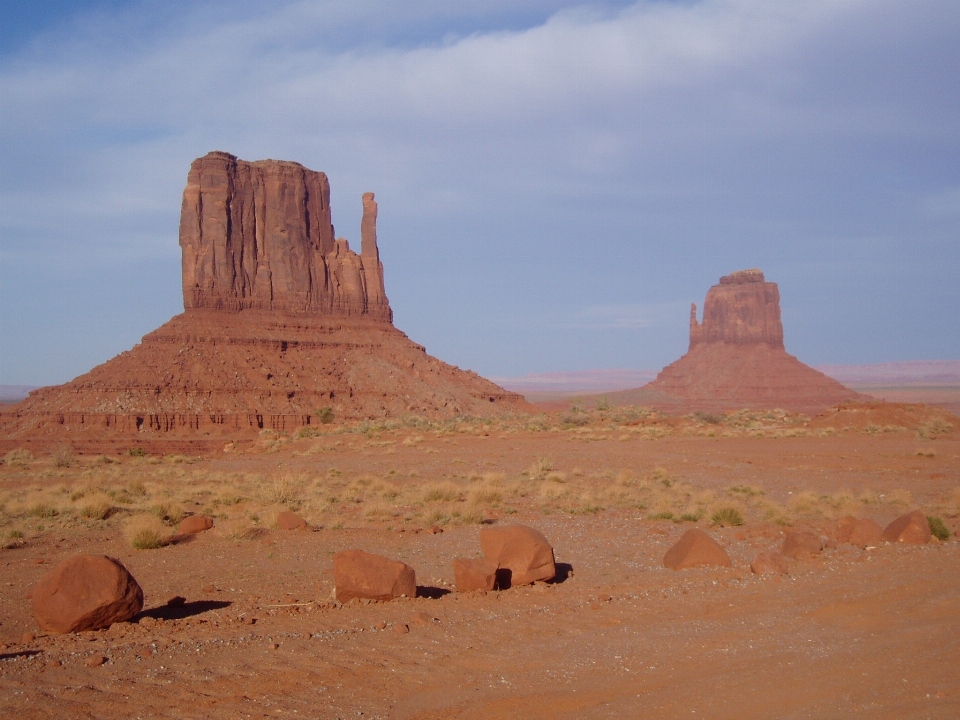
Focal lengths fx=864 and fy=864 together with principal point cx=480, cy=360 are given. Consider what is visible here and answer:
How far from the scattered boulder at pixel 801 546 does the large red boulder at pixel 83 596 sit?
887 cm

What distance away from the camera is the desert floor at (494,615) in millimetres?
6605

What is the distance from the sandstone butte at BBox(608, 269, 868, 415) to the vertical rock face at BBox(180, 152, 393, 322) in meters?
44.0

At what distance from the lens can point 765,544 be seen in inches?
563

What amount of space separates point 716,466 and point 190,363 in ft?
170

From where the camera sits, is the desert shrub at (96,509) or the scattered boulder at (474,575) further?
the desert shrub at (96,509)

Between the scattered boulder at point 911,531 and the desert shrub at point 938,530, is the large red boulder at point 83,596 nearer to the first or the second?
the scattered boulder at point 911,531

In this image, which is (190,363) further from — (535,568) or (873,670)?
(873,670)

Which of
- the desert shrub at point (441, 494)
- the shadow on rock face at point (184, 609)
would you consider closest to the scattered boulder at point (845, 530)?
the desert shrub at point (441, 494)

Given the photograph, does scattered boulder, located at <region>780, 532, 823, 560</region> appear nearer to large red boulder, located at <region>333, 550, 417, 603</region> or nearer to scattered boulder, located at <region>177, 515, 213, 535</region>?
large red boulder, located at <region>333, 550, 417, 603</region>

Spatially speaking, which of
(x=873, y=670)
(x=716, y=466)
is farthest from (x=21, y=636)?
(x=716, y=466)

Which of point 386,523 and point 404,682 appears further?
point 386,523

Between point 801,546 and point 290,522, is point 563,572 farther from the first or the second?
point 290,522

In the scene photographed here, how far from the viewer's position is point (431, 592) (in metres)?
11.2

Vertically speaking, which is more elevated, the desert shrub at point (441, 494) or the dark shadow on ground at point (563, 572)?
the desert shrub at point (441, 494)
